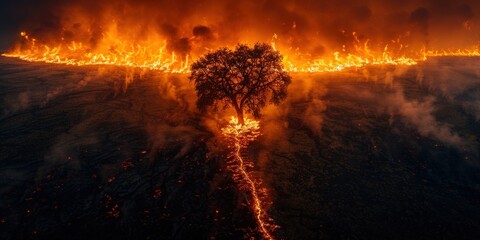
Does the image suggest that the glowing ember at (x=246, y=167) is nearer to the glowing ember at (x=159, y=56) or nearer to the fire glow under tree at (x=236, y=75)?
the fire glow under tree at (x=236, y=75)

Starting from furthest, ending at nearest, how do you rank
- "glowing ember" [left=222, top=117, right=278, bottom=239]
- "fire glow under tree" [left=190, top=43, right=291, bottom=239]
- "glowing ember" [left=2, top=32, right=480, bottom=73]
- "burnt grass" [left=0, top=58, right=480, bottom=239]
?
"glowing ember" [left=2, top=32, right=480, bottom=73] → "fire glow under tree" [left=190, top=43, right=291, bottom=239] → "glowing ember" [left=222, top=117, right=278, bottom=239] → "burnt grass" [left=0, top=58, right=480, bottom=239]

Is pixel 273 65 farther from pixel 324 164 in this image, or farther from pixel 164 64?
pixel 164 64

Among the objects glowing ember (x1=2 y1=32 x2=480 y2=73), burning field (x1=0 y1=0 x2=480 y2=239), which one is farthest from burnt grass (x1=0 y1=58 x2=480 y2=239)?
glowing ember (x1=2 y1=32 x2=480 y2=73)

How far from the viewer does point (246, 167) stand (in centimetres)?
3172

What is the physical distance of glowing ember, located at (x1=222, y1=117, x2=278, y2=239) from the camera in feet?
75.7

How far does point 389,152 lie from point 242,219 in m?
19.9

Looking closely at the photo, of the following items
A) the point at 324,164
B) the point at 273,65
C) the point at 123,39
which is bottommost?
the point at 324,164

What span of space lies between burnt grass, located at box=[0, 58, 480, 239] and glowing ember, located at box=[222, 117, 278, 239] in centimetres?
67

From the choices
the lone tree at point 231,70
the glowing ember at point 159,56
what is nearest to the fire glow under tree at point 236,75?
the lone tree at point 231,70

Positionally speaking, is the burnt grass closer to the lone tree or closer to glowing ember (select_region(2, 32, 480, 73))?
the lone tree

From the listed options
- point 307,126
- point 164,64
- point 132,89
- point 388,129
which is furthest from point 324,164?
point 164,64

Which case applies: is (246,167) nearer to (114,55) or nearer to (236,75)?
(236,75)

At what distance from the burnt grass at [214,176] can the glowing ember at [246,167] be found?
0.67m

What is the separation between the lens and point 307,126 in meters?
43.8
